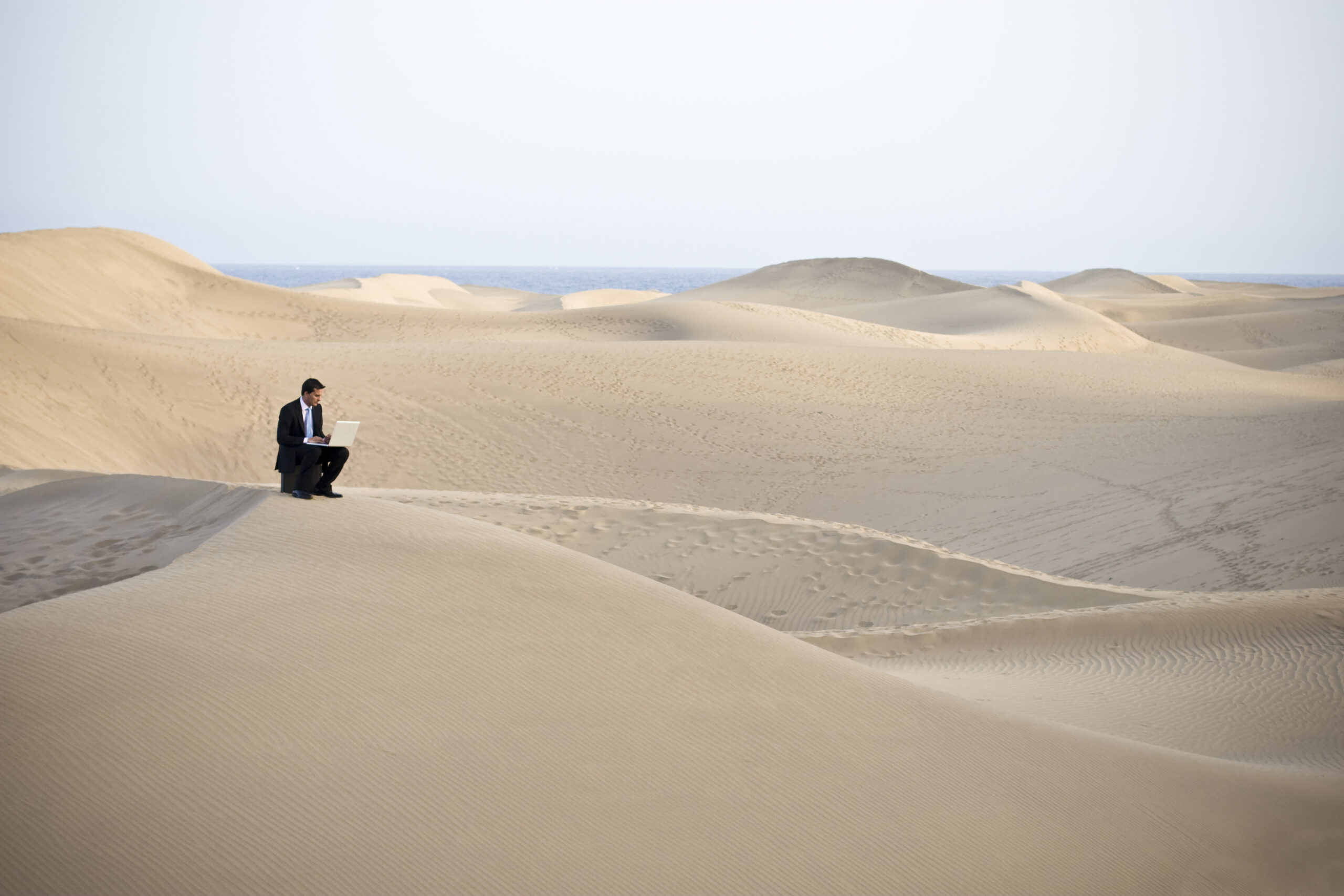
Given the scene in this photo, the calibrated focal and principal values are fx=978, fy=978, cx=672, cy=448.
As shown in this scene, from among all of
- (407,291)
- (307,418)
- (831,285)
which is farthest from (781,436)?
(407,291)

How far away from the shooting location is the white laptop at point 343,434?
574cm

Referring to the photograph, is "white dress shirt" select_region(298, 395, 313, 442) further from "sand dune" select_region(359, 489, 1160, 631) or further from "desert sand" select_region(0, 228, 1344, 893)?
"sand dune" select_region(359, 489, 1160, 631)

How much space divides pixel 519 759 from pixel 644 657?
96 centimetres

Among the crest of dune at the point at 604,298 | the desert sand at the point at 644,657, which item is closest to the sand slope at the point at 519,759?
the desert sand at the point at 644,657

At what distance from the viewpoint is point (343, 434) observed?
19.0 ft

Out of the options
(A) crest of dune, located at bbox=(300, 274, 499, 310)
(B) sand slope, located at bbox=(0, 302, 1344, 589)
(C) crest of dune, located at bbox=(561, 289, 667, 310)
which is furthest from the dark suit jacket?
(C) crest of dune, located at bbox=(561, 289, 667, 310)

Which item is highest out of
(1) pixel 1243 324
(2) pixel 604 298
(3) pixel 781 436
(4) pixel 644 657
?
(2) pixel 604 298

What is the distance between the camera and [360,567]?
484 cm

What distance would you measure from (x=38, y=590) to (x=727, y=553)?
629 centimetres

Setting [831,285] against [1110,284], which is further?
[1110,284]

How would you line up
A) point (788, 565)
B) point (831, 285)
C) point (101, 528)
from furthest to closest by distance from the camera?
point (831, 285) → point (788, 565) → point (101, 528)

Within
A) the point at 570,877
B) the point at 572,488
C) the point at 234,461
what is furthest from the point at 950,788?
the point at 234,461

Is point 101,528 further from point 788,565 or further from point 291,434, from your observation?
point 788,565

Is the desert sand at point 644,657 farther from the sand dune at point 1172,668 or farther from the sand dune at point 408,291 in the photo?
the sand dune at point 408,291
